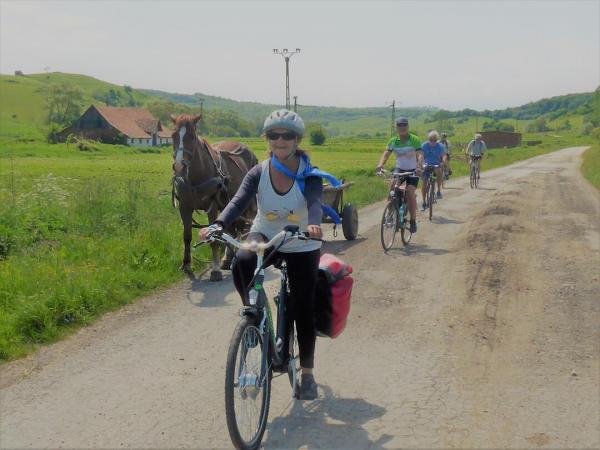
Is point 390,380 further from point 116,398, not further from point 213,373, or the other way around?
point 116,398

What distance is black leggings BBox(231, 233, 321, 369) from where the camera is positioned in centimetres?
421

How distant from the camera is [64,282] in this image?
7.26 meters

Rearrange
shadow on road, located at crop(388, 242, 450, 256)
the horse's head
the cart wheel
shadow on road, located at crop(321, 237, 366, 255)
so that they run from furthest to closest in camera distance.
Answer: the cart wheel
shadow on road, located at crop(321, 237, 366, 255)
shadow on road, located at crop(388, 242, 450, 256)
the horse's head

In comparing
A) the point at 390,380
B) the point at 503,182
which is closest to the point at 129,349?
the point at 390,380

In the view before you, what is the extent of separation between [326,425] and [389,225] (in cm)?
686

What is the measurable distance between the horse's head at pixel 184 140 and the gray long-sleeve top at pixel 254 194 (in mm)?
4138

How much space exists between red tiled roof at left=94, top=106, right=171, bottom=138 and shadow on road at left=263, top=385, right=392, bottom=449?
9305 cm

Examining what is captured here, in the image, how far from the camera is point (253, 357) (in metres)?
4.01

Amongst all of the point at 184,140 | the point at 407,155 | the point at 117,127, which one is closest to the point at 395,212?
the point at 407,155

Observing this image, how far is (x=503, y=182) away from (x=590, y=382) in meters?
22.7

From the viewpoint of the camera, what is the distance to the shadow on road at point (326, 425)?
4.07 metres

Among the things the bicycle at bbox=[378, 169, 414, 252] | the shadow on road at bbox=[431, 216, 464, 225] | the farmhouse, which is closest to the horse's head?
the bicycle at bbox=[378, 169, 414, 252]

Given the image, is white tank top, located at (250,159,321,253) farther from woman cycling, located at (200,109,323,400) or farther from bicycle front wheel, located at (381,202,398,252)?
bicycle front wheel, located at (381,202,398,252)

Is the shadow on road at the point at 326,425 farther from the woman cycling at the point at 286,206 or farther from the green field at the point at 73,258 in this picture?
the green field at the point at 73,258
